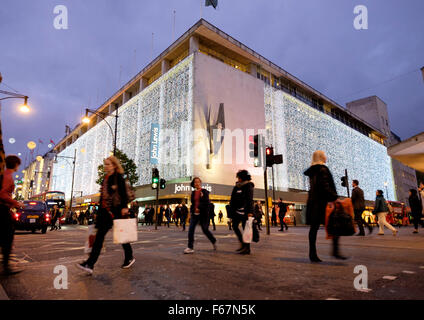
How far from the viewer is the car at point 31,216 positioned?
46.6ft

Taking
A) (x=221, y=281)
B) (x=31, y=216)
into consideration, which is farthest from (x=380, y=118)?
(x=221, y=281)

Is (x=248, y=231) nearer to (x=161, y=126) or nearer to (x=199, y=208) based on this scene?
(x=199, y=208)

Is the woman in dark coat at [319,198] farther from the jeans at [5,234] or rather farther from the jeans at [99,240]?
the jeans at [5,234]

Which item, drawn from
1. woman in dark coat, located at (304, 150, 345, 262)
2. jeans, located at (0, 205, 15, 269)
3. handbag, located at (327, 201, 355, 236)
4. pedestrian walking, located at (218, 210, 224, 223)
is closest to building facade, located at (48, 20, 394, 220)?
pedestrian walking, located at (218, 210, 224, 223)

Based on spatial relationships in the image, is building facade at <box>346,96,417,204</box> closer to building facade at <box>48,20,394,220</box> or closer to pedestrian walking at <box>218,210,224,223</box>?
building facade at <box>48,20,394,220</box>

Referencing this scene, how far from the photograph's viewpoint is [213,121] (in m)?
31.5

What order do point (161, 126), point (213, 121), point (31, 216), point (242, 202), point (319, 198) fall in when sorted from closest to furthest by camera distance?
1. point (319, 198)
2. point (242, 202)
3. point (31, 216)
4. point (213, 121)
5. point (161, 126)

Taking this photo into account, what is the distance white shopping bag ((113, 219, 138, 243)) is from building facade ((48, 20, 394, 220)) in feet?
82.4

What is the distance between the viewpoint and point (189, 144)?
1182 inches

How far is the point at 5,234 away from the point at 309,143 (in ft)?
157

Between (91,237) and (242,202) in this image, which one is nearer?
(91,237)

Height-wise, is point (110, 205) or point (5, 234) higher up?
point (110, 205)

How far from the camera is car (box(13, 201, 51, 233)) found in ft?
46.6
